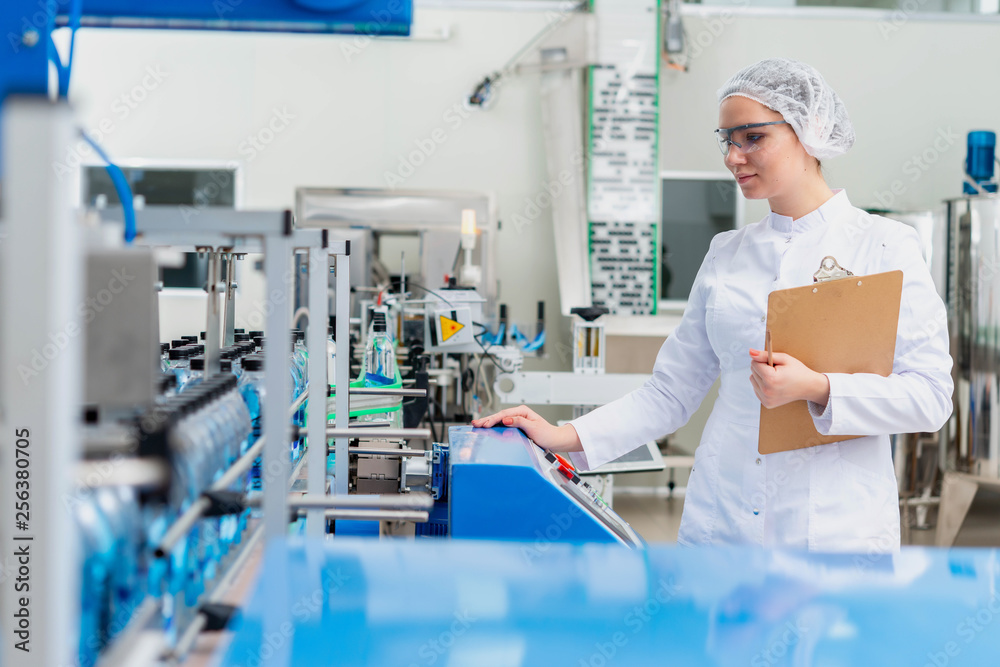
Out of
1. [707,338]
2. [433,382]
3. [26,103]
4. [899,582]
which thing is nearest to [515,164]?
[433,382]

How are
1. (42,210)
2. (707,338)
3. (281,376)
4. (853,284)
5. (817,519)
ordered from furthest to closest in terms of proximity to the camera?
(707,338) → (817,519) → (853,284) → (281,376) → (42,210)

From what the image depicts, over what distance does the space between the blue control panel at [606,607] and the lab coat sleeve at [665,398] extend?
17.7 inches

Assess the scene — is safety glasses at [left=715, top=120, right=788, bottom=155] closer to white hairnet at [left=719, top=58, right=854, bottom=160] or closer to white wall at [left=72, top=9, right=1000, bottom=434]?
white hairnet at [left=719, top=58, right=854, bottom=160]

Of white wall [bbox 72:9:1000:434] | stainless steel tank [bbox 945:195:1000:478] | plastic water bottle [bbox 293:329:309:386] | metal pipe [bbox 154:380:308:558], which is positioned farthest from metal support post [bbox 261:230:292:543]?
white wall [bbox 72:9:1000:434]

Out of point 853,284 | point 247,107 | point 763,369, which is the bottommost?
point 763,369

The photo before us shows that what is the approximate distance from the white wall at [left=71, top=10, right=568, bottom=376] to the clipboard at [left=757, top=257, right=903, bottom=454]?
131 inches

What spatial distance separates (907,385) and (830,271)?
230 millimetres

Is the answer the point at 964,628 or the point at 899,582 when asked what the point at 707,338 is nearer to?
the point at 899,582

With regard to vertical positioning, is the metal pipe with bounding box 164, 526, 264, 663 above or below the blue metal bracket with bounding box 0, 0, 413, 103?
below

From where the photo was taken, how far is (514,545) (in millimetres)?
1002

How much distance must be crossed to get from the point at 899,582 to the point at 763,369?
0.35m

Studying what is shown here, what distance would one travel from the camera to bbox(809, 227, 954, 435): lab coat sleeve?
3.84 ft

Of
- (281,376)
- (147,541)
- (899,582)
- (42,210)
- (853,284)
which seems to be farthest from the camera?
(853,284)

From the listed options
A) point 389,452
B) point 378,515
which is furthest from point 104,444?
point 389,452
